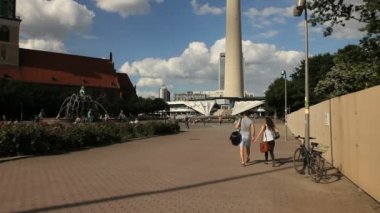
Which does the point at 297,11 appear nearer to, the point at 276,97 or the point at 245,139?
the point at 245,139

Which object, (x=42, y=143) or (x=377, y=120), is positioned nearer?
(x=377, y=120)

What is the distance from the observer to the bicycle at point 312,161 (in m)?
13.2

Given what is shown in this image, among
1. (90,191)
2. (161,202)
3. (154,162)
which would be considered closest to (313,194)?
(161,202)

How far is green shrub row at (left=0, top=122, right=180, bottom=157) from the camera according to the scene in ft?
61.3

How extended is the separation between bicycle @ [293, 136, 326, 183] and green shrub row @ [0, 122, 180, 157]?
33.2ft

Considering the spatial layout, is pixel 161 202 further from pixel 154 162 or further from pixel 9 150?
pixel 9 150

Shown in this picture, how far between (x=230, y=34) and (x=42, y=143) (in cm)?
12075

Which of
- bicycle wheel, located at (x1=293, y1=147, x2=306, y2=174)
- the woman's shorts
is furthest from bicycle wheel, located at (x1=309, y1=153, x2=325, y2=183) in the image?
the woman's shorts

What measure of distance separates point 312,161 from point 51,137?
11.5m

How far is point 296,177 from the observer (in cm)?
1402

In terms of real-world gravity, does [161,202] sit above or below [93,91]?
below

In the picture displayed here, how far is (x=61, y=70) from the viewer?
5197 inches

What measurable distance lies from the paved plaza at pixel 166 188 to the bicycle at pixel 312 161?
0.81 ft

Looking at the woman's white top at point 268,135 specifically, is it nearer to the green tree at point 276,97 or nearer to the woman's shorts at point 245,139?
the woman's shorts at point 245,139
